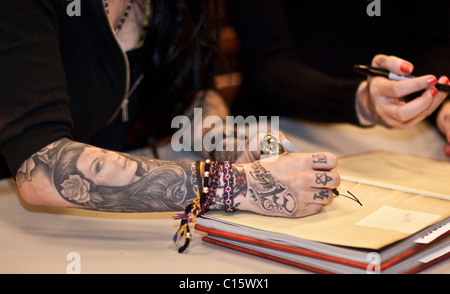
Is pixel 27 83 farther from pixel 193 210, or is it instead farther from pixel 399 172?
pixel 399 172

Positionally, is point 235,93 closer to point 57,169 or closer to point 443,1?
point 443,1

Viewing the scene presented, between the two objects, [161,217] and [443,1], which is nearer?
[161,217]

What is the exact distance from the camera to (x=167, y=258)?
0.72 m

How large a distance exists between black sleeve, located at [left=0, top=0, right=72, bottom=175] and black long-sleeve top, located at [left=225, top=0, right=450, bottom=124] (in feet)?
2.50

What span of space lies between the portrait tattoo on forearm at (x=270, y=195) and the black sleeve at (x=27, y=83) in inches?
12.7

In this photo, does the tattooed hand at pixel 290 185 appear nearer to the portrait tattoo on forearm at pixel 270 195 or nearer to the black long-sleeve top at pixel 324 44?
the portrait tattoo on forearm at pixel 270 195

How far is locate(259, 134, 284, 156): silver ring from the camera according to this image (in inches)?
35.1

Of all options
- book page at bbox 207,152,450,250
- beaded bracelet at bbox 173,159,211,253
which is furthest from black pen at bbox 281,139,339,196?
beaded bracelet at bbox 173,159,211,253

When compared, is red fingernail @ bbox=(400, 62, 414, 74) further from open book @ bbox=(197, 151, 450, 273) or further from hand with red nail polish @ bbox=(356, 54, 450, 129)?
open book @ bbox=(197, 151, 450, 273)

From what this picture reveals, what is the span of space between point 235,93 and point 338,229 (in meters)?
1.11

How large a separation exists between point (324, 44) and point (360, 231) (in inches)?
40.4

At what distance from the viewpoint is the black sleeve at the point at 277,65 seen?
1.41 metres
